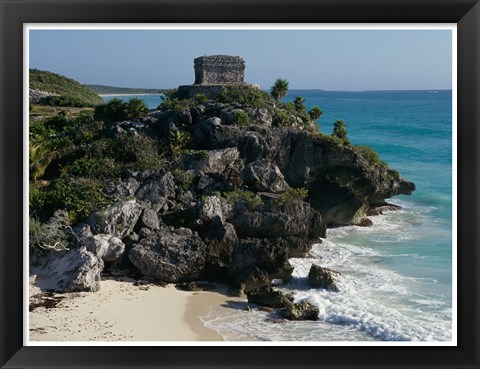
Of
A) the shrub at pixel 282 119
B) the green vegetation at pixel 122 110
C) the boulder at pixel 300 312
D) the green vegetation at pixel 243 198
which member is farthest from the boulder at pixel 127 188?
the shrub at pixel 282 119

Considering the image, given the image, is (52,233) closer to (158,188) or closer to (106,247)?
(106,247)

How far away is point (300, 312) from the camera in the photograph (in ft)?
37.3

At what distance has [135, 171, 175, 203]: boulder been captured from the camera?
50.9 ft

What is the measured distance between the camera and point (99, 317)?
34.3 ft

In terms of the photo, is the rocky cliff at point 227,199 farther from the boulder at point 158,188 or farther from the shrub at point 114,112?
the shrub at point 114,112

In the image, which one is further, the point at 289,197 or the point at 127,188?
the point at 289,197

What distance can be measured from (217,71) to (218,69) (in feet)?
0.35

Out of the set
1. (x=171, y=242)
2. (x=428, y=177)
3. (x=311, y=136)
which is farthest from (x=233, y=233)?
(x=428, y=177)

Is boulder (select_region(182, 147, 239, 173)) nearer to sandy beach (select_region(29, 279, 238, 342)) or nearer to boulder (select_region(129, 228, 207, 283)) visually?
boulder (select_region(129, 228, 207, 283))

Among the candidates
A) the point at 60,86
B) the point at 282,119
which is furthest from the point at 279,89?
the point at 60,86

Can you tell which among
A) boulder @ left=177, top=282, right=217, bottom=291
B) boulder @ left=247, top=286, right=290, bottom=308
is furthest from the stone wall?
boulder @ left=247, top=286, right=290, bottom=308
